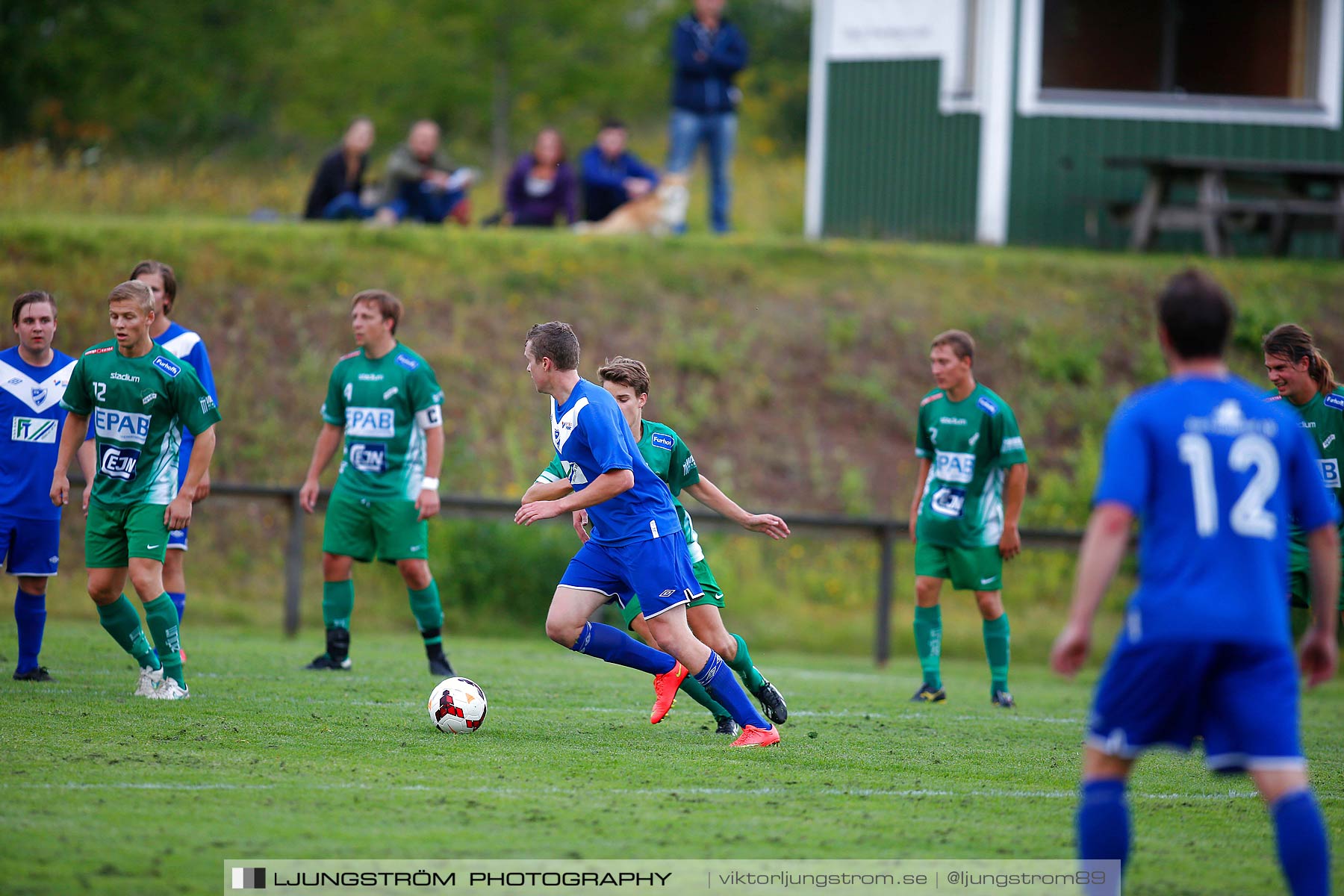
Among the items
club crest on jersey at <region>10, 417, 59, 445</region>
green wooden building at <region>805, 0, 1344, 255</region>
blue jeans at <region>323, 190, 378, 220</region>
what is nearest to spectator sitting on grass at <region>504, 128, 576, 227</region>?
blue jeans at <region>323, 190, 378, 220</region>

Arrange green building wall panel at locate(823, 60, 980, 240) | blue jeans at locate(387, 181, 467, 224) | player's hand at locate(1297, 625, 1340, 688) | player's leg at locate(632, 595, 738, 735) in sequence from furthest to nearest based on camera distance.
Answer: green building wall panel at locate(823, 60, 980, 240), blue jeans at locate(387, 181, 467, 224), player's leg at locate(632, 595, 738, 735), player's hand at locate(1297, 625, 1340, 688)

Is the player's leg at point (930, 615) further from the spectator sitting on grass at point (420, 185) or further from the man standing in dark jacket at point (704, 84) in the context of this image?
the spectator sitting on grass at point (420, 185)

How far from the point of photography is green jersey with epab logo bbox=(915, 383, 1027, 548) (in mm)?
8664

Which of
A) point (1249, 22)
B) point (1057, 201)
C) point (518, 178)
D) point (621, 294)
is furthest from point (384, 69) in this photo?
point (1249, 22)

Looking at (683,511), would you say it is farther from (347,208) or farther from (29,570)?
(347,208)

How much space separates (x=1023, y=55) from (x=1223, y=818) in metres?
13.9

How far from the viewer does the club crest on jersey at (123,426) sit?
277 inches

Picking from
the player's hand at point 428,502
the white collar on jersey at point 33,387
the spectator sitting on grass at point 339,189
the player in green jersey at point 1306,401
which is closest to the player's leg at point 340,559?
the player's hand at point 428,502

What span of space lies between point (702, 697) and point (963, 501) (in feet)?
8.12

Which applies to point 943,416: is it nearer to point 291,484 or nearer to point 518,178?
point 291,484

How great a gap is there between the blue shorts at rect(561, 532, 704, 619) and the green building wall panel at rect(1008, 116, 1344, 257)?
1259cm

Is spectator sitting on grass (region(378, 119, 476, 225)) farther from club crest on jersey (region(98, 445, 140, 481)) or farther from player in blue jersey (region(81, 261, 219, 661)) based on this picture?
club crest on jersey (region(98, 445, 140, 481))

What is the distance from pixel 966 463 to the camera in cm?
873

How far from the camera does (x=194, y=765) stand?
5613 millimetres
